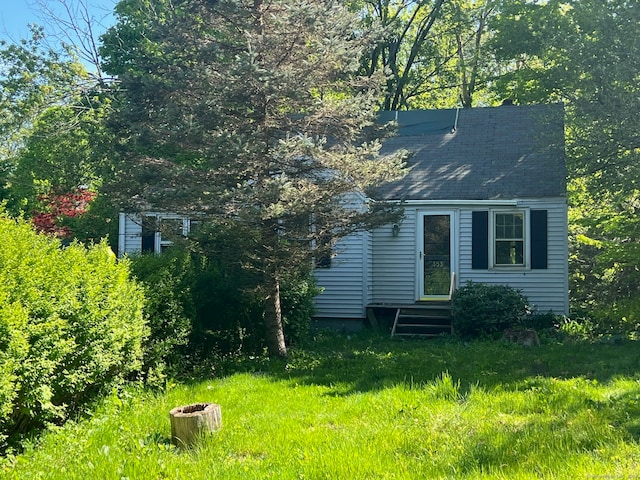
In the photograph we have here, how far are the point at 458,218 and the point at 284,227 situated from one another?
589cm

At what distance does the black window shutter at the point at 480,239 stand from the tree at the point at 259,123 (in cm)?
455

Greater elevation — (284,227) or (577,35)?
(577,35)

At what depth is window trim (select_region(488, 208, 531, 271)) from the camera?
43.8 feet

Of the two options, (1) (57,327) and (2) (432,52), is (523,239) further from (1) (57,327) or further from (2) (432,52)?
(2) (432,52)

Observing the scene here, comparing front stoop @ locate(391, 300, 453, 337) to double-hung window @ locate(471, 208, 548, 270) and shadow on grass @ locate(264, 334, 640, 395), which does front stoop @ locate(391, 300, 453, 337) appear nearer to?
shadow on grass @ locate(264, 334, 640, 395)

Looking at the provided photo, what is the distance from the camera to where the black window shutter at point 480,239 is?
531 inches

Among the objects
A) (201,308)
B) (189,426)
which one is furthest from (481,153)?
(189,426)

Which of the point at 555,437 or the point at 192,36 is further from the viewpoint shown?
the point at 192,36

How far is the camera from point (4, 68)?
19953mm

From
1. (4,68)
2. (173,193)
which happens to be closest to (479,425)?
(173,193)

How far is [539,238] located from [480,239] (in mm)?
1270

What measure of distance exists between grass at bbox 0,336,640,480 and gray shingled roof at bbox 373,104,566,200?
18.4ft

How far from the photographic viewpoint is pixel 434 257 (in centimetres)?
1400

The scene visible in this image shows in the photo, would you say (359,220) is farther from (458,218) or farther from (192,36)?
(458,218)
